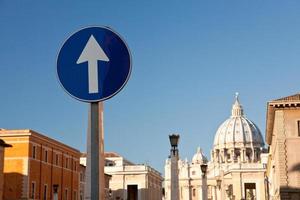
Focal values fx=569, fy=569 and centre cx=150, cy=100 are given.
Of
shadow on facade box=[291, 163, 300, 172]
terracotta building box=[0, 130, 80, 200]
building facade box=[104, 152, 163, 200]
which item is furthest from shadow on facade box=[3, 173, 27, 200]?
building facade box=[104, 152, 163, 200]

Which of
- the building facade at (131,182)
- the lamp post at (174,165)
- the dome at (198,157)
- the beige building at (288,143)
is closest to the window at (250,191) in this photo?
the building facade at (131,182)

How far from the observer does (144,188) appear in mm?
95312

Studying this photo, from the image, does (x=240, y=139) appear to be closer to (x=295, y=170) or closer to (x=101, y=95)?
(x=295, y=170)

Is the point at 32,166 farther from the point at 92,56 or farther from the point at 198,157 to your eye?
the point at 198,157

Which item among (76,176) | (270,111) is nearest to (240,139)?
(76,176)

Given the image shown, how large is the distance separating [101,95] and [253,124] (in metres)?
174

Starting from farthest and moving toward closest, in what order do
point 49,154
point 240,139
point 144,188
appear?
point 240,139, point 144,188, point 49,154

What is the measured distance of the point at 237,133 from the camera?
16825 centimetres

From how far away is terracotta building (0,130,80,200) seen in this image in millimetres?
46219

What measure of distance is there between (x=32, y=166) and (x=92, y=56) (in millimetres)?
43479

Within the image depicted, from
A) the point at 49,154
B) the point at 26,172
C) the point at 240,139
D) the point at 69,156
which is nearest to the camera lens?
the point at 26,172

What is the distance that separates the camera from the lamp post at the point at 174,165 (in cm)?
2131

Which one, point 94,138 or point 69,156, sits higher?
point 69,156

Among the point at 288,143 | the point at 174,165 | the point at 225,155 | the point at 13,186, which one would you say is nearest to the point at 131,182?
the point at 13,186
